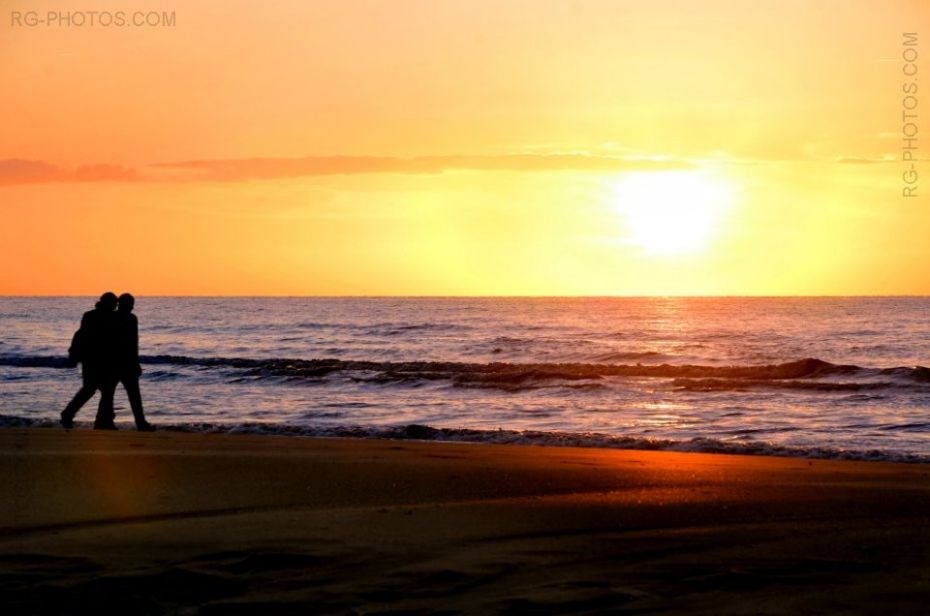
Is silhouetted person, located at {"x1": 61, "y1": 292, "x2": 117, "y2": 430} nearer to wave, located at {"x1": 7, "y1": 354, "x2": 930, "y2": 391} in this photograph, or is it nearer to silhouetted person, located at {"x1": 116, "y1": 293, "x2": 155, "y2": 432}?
silhouetted person, located at {"x1": 116, "y1": 293, "x2": 155, "y2": 432}

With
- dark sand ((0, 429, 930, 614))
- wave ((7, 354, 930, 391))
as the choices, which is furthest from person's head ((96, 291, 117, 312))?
wave ((7, 354, 930, 391))

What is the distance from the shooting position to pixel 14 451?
9570mm

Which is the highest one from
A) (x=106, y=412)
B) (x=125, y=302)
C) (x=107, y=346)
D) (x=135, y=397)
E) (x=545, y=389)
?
(x=125, y=302)

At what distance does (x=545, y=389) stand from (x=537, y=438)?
38.6 ft

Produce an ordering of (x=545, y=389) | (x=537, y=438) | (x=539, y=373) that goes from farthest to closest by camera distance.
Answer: (x=539, y=373)
(x=545, y=389)
(x=537, y=438)

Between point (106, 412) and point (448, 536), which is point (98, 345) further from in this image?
point (448, 536)

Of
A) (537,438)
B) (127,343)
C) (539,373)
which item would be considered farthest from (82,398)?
(539,373)

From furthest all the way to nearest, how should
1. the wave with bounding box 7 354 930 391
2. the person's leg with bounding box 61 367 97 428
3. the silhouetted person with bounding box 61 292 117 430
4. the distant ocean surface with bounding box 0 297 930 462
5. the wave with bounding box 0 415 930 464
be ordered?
the wave with bounding box 7 354 930 391 < the distant ocean surface with bounding box 0 297 930 462 < the person's leg with bounding box 61 367 97 428 < the silhouetted person with bounding box 61 292 117 430 < the wave with bounding box 0 415 930 464

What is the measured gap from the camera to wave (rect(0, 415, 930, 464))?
44.4 ft

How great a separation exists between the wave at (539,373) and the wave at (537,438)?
11715 mm

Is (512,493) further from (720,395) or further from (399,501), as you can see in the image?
(720,395)

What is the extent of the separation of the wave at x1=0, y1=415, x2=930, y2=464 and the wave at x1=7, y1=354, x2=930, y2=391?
11715mm

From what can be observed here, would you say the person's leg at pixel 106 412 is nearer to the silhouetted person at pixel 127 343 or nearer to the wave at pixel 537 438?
the silhouetted person at pixel 127 343

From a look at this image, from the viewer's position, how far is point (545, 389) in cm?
2678
